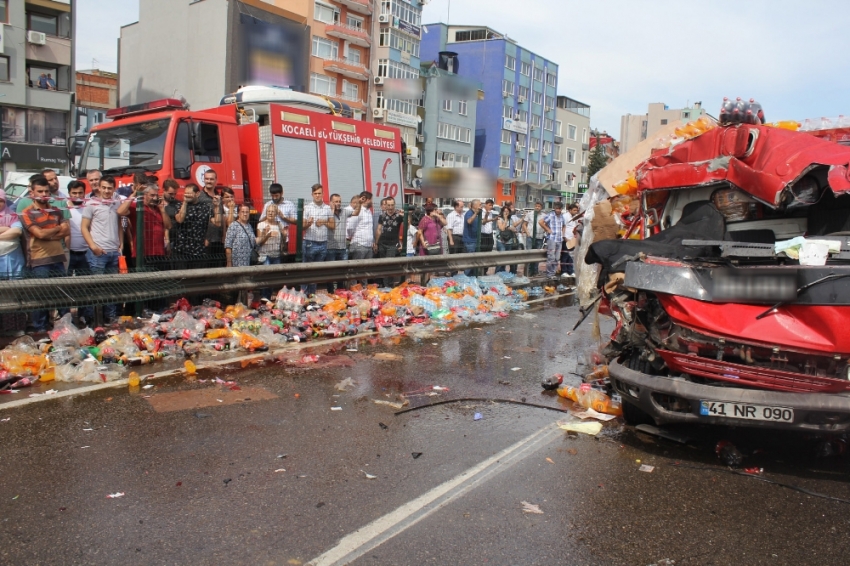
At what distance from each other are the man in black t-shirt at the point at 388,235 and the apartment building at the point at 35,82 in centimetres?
3340

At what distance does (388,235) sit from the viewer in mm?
11867

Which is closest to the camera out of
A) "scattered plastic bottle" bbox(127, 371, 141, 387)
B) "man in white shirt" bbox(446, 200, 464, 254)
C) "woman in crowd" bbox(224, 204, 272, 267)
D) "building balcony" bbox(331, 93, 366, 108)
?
"scattered plastic bottle" bbox(127, 371, 141, 387)

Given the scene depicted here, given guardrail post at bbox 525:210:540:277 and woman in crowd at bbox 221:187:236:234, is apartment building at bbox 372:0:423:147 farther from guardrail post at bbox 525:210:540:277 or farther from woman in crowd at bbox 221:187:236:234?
woman in crowd at bbox 221:187:236:234

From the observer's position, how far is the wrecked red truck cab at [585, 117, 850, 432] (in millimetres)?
4059

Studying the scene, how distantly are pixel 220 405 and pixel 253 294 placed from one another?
415 centimetres

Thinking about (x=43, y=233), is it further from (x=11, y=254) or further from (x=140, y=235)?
(x=140, y=235)

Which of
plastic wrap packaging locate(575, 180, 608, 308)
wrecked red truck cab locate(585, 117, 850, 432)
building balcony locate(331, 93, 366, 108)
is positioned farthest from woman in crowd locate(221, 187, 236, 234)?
building balcony locate(331, 93, 366, 108)

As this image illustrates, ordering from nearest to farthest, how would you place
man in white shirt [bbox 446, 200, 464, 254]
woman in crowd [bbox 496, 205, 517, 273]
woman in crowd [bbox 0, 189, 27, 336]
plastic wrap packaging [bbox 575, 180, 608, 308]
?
1. woman in crowd [bbox 0, 189, 27, 336]
2. plastic wrap packaging [bbox 575, 180, 608, 308]
3. man in white shirt [bbox 446, 200, 464, 254]
4. woman in crowd [bbox 496, 205, 517, 273]

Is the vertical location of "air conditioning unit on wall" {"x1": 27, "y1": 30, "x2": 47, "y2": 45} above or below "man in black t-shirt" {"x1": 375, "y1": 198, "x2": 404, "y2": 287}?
above

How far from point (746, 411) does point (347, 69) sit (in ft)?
164

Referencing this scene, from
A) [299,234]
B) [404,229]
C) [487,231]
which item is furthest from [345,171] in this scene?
[487,231]

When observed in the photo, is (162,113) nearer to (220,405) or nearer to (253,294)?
(253,294)

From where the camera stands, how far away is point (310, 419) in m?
5.25

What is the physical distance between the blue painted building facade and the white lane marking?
5794cm
